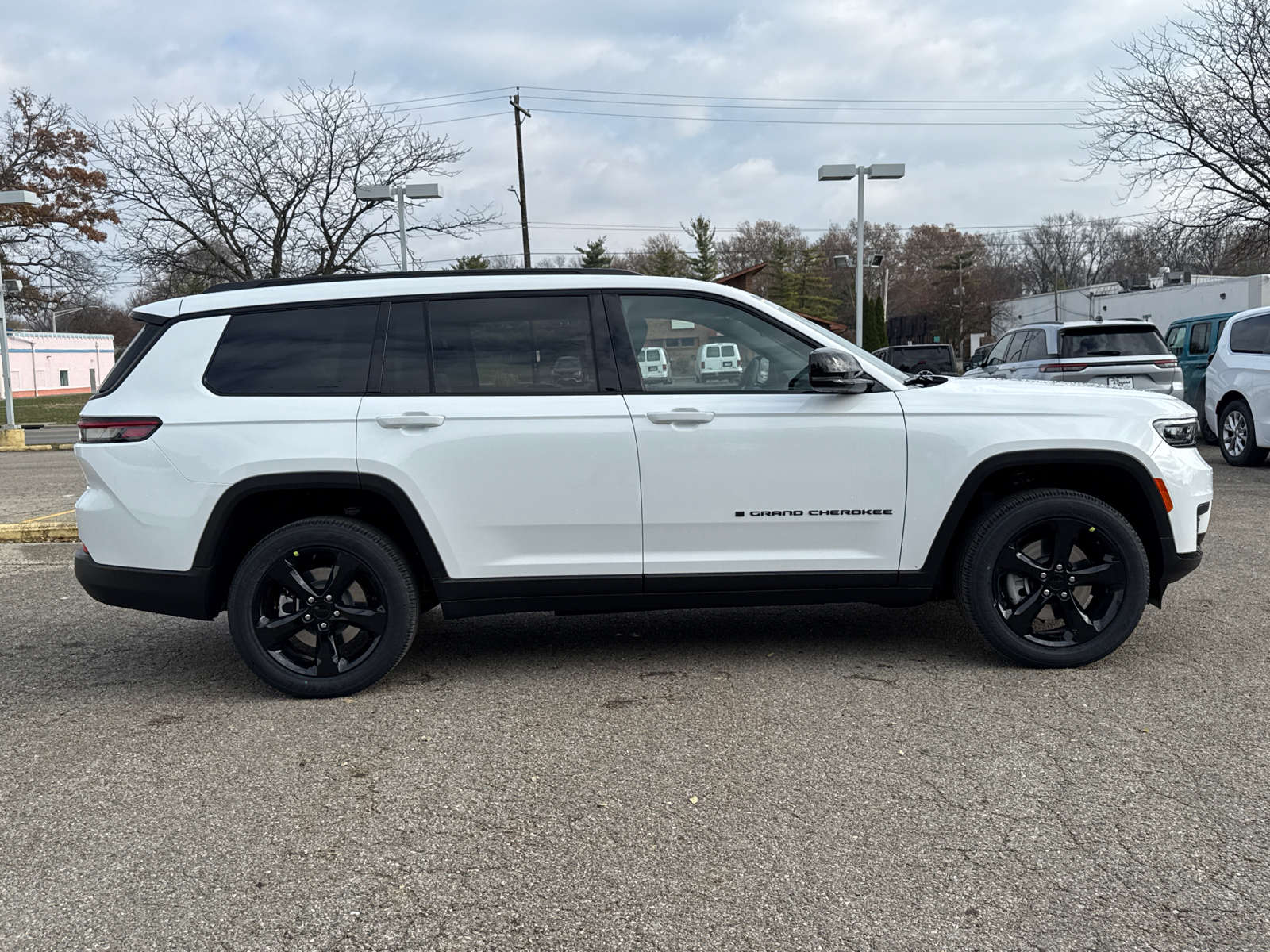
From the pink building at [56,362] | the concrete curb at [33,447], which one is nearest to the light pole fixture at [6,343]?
the concrete curb at [33,447]

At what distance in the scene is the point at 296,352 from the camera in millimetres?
4723

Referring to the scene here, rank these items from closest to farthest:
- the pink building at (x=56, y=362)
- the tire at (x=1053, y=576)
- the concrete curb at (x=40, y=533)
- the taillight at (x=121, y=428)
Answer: the taillight at (x=121, y=428)
the tire at (x=1053, y=576)
the concrete curb at (x=40, y=533)
the pink building at (x=56, y=362)

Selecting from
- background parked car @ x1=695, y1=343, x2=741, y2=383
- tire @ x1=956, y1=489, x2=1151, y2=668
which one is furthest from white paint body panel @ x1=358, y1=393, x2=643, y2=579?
tire @ x1=956, y1=489, x2=1151, y2=668

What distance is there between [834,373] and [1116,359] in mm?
10416

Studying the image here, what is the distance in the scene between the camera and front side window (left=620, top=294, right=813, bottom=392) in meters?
4.73

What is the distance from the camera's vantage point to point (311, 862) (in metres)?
3.15

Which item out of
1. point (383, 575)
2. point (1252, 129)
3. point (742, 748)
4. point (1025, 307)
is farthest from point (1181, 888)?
point (1025, 307)

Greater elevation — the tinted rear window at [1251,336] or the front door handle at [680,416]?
the tinted rear window at [1251,336]

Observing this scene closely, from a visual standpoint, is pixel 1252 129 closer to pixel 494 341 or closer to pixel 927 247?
pixel 494 341

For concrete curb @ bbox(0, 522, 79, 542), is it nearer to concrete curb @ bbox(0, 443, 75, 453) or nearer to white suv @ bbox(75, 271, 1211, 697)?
white suv @ bbox(75, 271, 1211, 697)

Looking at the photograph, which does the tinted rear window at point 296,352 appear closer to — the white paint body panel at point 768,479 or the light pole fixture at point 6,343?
the white paint body panel at point 768,479

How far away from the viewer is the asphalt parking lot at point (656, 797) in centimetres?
279

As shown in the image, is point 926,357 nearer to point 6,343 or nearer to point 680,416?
point 6,343

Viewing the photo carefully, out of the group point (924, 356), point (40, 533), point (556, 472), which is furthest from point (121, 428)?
point (924, 356)
